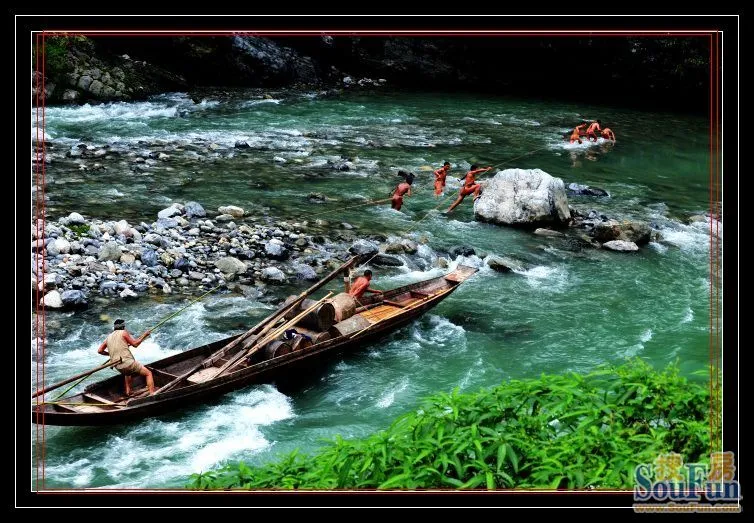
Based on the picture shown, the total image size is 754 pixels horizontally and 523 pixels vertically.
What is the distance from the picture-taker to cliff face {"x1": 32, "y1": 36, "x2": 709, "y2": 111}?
29828 mm

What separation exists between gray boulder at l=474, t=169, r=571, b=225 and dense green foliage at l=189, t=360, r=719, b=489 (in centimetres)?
1057

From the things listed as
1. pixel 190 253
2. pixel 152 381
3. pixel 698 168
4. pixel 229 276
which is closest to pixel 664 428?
pixel 152 381

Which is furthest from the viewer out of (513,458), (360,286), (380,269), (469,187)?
(469,187)

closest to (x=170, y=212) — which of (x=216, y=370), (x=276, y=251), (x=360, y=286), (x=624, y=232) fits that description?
(x=276, y=251)

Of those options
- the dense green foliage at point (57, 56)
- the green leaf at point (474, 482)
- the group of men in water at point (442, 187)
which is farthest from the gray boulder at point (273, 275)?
the dense green foliage at point (57, 56)

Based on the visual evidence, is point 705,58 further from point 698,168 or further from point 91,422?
point 91,422

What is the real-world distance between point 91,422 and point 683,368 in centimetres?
803

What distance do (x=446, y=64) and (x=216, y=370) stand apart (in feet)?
91.6

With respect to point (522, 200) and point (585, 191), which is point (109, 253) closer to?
point (522, 200)

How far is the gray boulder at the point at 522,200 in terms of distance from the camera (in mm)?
17328

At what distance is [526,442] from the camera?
619 cm

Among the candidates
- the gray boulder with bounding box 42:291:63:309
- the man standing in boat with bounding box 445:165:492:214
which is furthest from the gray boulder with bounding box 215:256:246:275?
the man standing in boat with bounding box 445:165:492:214

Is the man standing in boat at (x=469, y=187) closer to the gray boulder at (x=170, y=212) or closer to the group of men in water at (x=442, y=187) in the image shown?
the group of men in water at (x=442, y=187)

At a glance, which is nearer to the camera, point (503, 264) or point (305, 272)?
point (305, 272)
